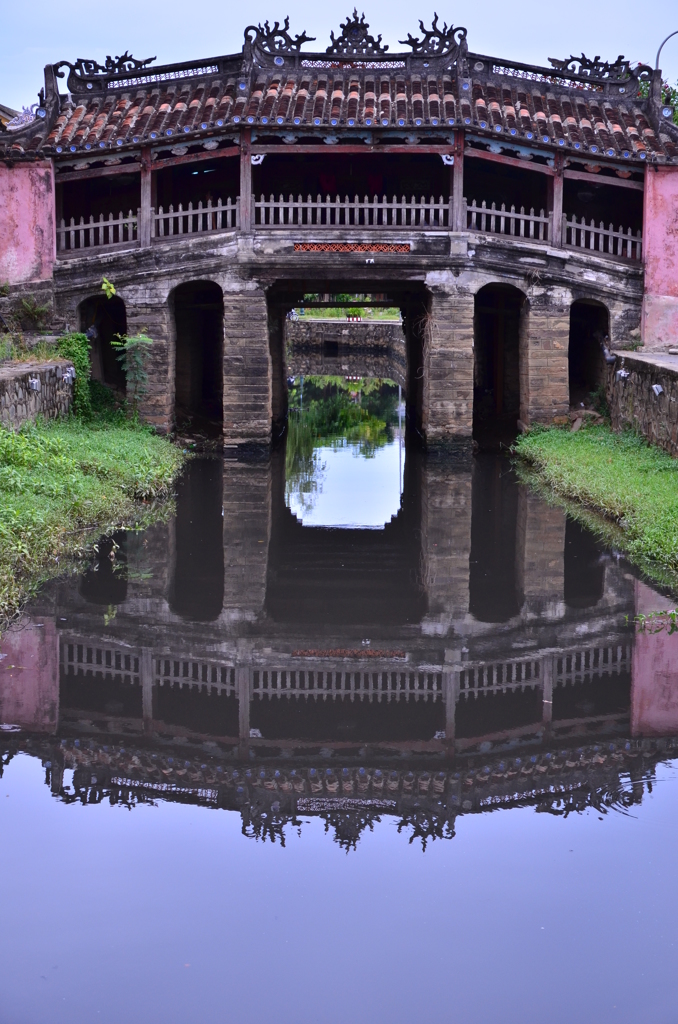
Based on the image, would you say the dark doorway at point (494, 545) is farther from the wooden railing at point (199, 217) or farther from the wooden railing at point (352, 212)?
the wooden railing at point (199, 217)

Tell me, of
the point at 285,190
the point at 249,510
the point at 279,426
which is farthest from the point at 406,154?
the point at 249,510

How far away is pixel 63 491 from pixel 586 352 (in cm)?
1317

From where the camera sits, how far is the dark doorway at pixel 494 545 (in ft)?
33.2

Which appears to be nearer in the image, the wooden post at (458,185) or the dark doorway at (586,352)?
the wooden post at (458,185)

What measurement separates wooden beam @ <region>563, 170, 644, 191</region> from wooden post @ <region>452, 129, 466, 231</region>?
1782 mm

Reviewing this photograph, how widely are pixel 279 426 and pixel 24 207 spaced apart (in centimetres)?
735

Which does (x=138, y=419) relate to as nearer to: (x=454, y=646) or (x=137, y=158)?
(x=137, y=158)

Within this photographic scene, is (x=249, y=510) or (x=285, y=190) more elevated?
(x=285, y=190)

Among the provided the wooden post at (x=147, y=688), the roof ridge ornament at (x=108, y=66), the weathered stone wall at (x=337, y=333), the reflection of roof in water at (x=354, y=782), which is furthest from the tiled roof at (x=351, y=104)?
the weathered stone wall at (x=337, y=333)

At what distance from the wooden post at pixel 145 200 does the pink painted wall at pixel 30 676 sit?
450 inches

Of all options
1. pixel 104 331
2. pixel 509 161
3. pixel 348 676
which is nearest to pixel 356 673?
pixel 348 676

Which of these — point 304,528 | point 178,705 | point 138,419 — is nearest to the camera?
point 178,705

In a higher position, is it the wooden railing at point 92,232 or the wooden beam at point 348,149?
the wooden beam at point 348,149

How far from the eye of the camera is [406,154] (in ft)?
67.4
